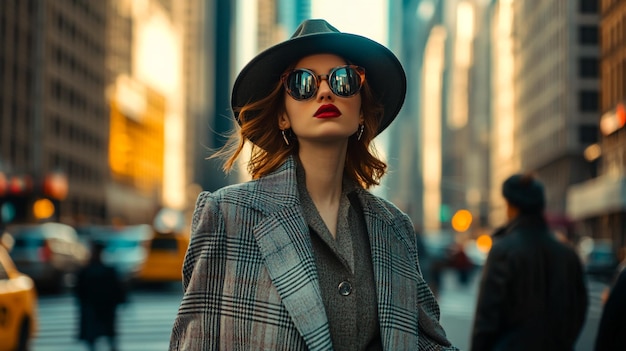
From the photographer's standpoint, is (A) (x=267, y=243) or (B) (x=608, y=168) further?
(B) (x=608, y=168)

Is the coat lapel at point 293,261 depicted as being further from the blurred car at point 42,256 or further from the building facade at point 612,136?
the building facade at point 612,136

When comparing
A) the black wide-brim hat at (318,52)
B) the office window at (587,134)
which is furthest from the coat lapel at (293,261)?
the office window at (587,134)

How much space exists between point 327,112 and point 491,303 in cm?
303

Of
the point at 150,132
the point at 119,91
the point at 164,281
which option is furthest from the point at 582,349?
the point at 150,132

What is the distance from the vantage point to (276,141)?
4004mm

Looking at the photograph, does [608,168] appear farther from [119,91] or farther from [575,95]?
[119,91]

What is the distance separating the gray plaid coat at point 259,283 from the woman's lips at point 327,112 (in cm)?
23

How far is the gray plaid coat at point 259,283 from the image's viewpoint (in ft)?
11.3

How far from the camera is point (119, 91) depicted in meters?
106

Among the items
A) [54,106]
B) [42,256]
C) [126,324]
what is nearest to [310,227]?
[126,324]

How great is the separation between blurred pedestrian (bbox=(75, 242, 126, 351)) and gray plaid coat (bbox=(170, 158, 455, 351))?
39.6 ft

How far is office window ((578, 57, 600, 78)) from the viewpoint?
88.4 meters

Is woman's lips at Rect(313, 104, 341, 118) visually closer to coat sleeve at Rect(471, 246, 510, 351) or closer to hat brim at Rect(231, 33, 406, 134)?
hat brim at Rect(231, 33, 406, 134)

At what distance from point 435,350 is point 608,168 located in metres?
65.8
